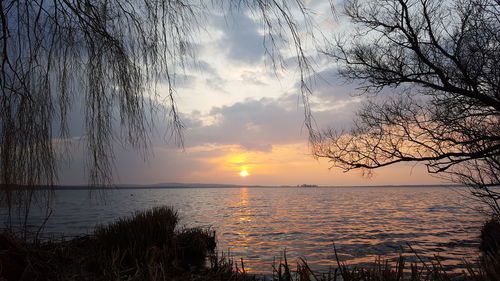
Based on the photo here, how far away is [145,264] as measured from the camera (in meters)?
5.41

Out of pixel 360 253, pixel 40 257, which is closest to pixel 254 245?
pixel 360 253

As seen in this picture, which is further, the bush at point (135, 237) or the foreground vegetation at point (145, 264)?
the bush at point (135, 237)

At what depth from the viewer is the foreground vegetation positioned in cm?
219

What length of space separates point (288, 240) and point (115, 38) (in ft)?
53.5

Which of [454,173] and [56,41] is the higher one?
[56,41]

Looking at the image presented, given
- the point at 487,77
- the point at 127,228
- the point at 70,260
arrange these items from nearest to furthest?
the point at 70,260 < the point at 487,77 < the point at 127,228

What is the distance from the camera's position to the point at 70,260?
13.2 feet

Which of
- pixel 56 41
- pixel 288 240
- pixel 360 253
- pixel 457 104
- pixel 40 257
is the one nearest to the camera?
pixel 56 41

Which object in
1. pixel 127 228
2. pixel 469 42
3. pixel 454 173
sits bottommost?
pixel 127 228

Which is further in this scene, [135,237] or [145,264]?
[135,237]

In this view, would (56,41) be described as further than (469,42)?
No

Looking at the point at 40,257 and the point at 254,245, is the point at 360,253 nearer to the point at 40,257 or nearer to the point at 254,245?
the point at 254,245

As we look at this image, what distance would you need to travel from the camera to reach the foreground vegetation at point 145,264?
2.19 meters

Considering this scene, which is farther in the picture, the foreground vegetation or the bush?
the bush
